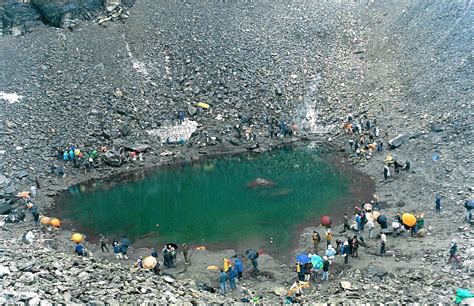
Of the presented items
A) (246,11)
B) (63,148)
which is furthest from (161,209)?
(246,11)

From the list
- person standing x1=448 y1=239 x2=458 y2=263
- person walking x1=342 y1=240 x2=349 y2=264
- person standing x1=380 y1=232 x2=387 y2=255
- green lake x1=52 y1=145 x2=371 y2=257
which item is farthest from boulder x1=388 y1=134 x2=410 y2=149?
→ person standing x1=448 y1=239 x2=458 y2=263

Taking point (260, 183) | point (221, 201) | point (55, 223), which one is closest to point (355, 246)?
point (221, 201)

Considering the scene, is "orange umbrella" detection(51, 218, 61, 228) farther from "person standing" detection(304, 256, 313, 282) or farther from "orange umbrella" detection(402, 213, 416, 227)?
"orange umbrella" detection(402, 213, 416, 227)

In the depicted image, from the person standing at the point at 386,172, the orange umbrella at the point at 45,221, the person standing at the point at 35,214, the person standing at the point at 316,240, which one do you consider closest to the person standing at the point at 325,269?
the person standing at the point at 316,240

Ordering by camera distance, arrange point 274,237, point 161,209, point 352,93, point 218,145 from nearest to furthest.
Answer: point 274,237
point 161,209
point 218,145
point 352,93

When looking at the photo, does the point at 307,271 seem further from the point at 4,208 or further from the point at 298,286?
the point at 4,208

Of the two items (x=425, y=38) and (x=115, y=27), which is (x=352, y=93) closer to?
(x=425, y=38)
